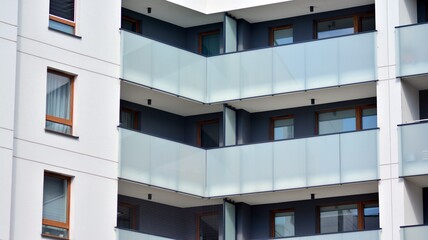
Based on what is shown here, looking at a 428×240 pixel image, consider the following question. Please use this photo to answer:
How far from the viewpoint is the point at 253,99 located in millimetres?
49656

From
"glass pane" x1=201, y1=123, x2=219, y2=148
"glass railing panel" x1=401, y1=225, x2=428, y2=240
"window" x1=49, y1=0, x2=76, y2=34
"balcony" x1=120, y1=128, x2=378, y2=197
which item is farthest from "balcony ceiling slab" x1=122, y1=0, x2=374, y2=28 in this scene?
"glass railing panel" x1=401, y1=225, x2=428, y2=240

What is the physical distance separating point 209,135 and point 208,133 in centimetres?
12

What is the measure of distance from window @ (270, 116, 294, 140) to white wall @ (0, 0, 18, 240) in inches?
422

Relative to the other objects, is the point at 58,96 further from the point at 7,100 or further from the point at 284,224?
the point at 284,224

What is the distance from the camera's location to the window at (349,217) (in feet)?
158

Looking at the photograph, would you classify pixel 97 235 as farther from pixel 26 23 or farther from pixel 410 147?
pixel 410 147

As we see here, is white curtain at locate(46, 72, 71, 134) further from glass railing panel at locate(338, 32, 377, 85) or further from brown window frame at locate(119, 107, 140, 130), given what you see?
glass railing panel at locate(338, 32, 377, 85)

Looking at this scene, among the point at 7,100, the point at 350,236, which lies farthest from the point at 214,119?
the point at 7,100

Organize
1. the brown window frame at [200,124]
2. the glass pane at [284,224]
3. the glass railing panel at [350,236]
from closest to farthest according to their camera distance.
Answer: the glass railing panel at [350,236] < the glass pane at [284,224] < the brown window frame at [200,124]

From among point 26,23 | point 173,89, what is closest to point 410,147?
point 173,89

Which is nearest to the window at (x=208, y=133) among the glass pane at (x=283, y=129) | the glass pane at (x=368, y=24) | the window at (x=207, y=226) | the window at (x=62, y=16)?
the glass pane at (x=283, y=129)

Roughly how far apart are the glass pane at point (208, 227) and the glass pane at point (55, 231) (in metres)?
7.38

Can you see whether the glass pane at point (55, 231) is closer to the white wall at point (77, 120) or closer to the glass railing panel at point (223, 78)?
the white wall at point (77, 120)

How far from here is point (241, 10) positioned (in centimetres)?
5081
